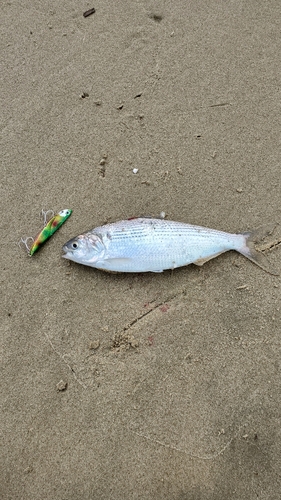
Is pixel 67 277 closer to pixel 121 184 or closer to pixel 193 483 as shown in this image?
pixel 121 184

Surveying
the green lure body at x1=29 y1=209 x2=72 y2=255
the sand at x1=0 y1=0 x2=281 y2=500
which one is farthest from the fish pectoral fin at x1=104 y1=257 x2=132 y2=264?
the green lure body at x1=29 y1=209 x2=72 y2=255

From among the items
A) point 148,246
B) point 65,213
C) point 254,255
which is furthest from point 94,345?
point 254,255

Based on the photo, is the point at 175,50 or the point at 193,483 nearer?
the point at 193,483

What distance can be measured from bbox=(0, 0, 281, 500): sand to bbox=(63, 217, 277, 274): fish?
0.50ft

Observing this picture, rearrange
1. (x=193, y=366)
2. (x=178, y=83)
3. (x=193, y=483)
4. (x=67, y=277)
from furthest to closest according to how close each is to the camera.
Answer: (x=178, y=83), (x=67, y=277), (x=193, y=366), (x=193, y=483)

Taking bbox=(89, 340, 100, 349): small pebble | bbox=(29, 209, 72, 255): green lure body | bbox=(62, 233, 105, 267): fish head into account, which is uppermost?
bbox=(29, 209, 72, 255): green lure body

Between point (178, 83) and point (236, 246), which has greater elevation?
point (178, 83)

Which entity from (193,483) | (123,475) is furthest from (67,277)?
(193,483)

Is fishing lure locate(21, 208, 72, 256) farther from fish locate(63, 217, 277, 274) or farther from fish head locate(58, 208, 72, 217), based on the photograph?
fish locate(63, 217, 277, 274)

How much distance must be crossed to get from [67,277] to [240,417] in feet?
6.54

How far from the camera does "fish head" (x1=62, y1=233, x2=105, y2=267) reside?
367 centimetres

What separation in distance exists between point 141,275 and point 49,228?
3.34 feet

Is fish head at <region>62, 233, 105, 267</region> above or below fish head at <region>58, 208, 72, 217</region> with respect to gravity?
below

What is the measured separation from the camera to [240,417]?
3379mm
